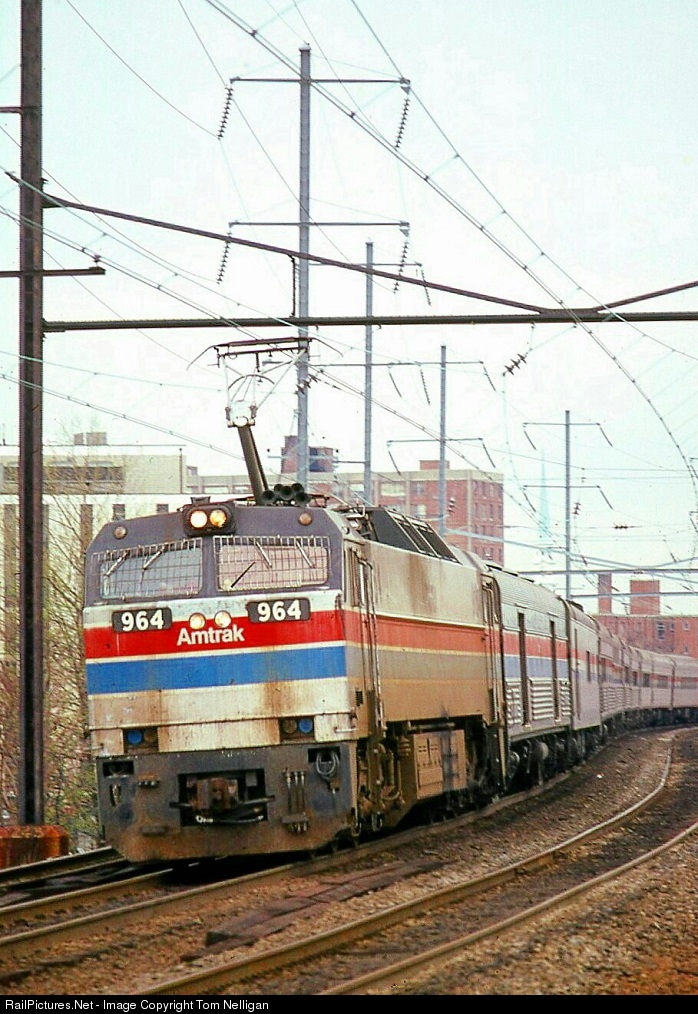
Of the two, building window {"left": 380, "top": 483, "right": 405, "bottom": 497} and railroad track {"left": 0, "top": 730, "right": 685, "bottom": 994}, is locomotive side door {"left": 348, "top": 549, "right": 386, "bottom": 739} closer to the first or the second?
railroad track {"left": 0, "top": 730, "right": 685, "bottom": 994}

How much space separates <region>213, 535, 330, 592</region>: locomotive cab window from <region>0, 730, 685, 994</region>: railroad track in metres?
2.64

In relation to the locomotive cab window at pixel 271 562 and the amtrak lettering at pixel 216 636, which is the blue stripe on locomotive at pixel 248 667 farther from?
the locomotive cab window at pixel 271 562

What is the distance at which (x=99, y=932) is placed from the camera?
446 inches

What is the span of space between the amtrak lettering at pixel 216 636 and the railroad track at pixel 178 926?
2.14 meters

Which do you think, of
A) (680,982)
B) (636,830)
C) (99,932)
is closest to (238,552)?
(99,932)

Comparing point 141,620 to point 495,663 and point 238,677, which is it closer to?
point 238,677

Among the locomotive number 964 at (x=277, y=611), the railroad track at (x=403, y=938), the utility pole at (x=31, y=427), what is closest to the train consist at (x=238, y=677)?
the locomotive number 964 at (x=277, y=611)

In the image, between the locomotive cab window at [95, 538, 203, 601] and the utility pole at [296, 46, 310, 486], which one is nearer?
the locomotive cab window at [95, 538, 203, 601]

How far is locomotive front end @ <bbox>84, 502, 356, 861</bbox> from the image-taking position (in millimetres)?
14148

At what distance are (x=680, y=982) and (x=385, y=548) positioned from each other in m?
7.16

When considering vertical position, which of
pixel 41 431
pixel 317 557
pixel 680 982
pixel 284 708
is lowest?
pixel 680 982

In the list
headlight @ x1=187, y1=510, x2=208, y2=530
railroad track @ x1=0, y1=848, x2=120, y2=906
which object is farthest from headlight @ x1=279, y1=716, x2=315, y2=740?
railroad track @ x1=0, y1=848, x2=120, y2=906
